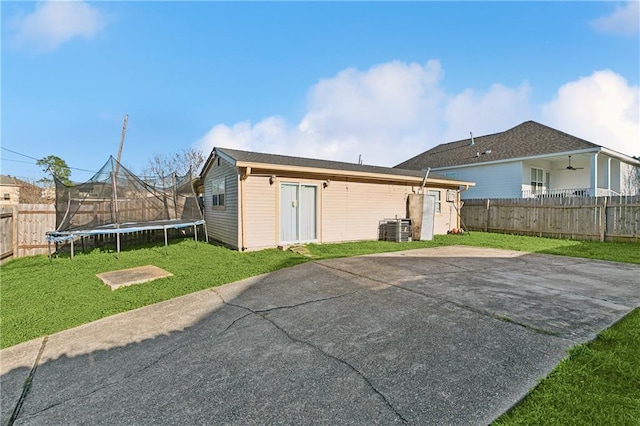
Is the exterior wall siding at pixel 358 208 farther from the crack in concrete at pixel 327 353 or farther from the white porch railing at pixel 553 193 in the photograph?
the white porch railing at pixel 553 193

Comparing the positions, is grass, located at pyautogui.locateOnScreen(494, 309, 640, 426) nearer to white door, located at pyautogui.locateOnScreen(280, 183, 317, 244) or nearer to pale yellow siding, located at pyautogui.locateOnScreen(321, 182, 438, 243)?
white door, located at pyautogui.locateOnScreen(280, 183, 317, 244)

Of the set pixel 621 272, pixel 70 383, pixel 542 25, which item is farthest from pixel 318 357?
pixel 542 25

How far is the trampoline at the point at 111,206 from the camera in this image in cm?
754

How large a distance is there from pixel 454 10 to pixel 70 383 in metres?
11.4

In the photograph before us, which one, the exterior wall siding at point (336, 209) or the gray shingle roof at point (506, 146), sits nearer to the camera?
the exterior wall siding at point (336, 209)

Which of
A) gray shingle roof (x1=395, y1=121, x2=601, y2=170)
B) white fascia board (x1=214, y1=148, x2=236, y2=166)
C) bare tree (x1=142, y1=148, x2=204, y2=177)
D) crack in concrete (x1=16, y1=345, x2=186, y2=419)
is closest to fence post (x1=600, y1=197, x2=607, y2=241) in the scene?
gray shingle roof (x1=395, y1=121, x2=601, y2=170)

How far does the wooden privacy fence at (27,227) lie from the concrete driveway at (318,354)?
673 centimetres

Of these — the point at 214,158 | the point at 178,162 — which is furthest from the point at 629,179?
the point at 178,162

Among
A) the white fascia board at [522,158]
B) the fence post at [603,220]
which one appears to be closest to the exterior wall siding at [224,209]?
the fence post at [603,220]

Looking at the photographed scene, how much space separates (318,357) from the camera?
2.72m

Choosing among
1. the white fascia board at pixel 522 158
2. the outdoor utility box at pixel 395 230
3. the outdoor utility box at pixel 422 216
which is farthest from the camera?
the white fascia board at pixel 522 158

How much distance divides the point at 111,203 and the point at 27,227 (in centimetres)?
254

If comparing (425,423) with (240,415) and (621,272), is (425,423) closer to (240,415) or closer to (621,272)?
(240,415)

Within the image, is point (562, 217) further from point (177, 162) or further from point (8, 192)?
point (8, 192)
